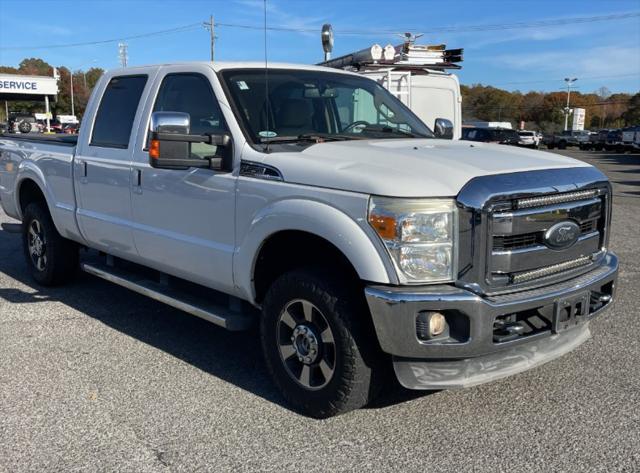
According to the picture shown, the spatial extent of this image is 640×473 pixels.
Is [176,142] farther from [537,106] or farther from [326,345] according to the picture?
[537,106]

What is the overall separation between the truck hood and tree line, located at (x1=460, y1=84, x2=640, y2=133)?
104378 mm

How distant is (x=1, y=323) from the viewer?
555 centimetres

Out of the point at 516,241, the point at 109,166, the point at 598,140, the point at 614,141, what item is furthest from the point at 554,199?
the point at 598,140

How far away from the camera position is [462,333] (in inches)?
129

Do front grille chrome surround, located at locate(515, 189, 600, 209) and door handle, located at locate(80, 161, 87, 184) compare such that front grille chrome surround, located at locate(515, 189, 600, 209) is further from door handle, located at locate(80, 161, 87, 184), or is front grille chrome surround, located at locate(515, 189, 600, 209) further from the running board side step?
door handle, located at locate(80, 161, 87, 184)

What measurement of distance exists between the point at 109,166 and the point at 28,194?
2.17 metres

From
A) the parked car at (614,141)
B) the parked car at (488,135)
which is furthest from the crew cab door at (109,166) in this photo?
the parked car at (614,141)

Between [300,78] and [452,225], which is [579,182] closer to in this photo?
[452,225]

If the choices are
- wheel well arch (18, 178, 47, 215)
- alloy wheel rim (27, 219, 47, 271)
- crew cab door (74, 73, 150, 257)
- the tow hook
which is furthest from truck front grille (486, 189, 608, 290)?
wheel well arch (18, 178, 47, 215)

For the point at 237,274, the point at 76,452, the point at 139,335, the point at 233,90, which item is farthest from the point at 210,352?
the point at 233,90

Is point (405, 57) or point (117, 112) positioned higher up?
point (405, 57)

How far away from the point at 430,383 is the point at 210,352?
201cm

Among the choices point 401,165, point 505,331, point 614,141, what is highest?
point 401,165

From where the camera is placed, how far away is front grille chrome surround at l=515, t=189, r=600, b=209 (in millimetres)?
3373
